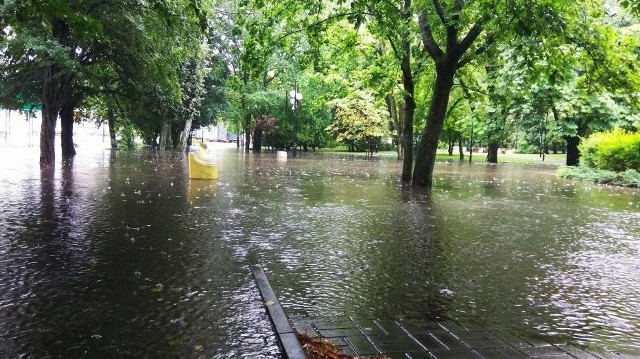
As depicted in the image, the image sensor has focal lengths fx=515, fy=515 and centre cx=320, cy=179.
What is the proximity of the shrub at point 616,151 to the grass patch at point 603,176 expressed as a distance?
644mm

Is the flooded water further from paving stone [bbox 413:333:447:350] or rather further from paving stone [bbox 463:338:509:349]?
paving stone [bbox 413:333:447:350]

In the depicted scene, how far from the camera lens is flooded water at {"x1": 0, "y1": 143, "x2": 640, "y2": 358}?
4.03m

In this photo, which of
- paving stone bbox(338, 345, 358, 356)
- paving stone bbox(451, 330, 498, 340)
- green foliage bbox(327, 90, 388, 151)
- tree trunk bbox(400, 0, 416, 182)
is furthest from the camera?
green foliage bbox(327, 90, 388, 151)

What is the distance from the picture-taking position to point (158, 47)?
19.9m

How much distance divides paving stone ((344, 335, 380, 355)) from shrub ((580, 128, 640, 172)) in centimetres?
2224

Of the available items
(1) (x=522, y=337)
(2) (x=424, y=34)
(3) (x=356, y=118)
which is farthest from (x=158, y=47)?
(3) (x=356, y=118)

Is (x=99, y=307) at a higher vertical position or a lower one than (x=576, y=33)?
lower

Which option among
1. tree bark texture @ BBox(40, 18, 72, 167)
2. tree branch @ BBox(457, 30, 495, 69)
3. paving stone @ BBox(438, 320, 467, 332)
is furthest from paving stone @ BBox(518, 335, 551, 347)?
tree bark texture @ BBox(40, 18, 72, 167)

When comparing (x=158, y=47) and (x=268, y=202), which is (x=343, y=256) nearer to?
(x=268, y=202)

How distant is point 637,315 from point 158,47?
18840 mm

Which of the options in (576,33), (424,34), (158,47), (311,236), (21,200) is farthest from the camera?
(158,47)

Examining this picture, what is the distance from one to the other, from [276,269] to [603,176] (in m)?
20.3

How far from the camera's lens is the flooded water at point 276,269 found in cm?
403

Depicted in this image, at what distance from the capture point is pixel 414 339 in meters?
3.96
